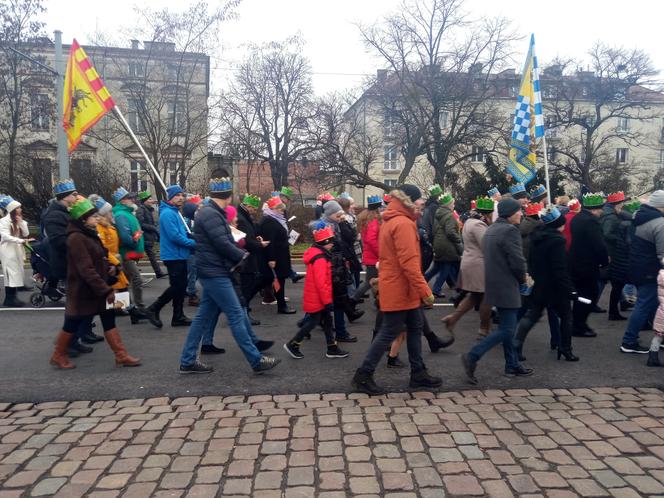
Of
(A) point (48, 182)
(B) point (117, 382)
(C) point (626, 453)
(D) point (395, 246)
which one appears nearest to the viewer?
(C) point (626, 453)

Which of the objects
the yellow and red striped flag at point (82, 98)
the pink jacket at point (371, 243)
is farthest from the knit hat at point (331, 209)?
the yellow and red striped flag at point (82, 98)

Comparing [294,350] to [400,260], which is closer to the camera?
[400,260]

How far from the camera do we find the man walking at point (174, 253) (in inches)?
267

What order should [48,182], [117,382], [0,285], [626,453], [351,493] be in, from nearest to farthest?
[351,493] < [626,453] < [117,382] < [0,285] < [48,182]

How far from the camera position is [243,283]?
726cm

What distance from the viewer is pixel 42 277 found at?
8984mm

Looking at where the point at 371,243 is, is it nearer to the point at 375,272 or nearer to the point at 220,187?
the point at 375,272

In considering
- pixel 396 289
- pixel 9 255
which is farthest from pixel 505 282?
pixel 9 255

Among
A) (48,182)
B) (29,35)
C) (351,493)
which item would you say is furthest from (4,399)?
(29,35)

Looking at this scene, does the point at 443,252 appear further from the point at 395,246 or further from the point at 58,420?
the point at 58,420

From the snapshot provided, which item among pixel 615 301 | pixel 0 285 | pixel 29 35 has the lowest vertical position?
pixel 0 285

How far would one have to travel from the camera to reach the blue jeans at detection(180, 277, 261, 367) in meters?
4.98

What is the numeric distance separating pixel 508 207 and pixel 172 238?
13.5ft

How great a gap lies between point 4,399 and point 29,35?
2572 centimetres
